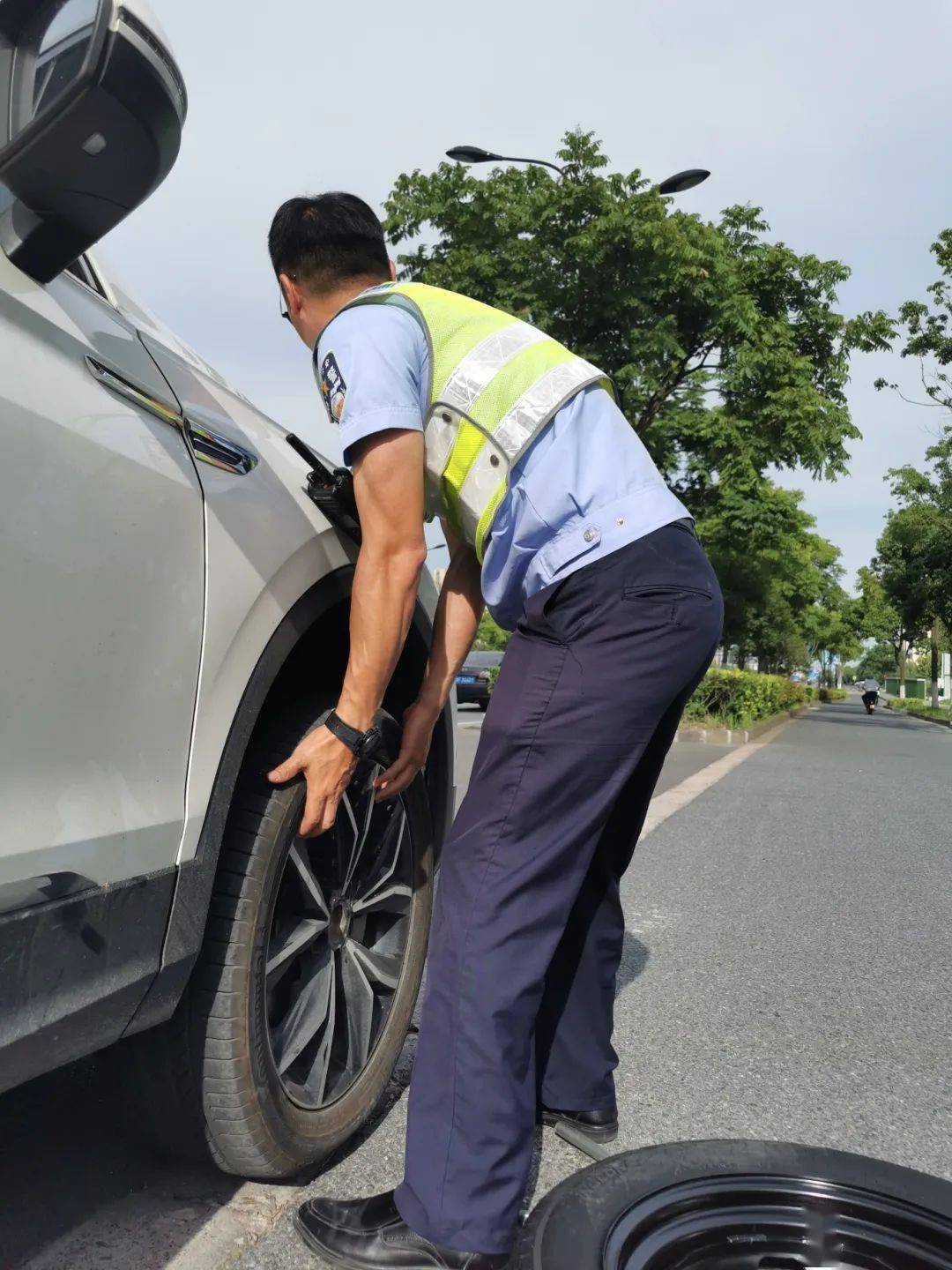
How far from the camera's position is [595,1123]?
2.27 metres

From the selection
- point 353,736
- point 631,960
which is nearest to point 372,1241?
point 353,736

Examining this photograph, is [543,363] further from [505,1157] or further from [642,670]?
[505,1157]

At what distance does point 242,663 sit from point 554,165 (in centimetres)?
1663

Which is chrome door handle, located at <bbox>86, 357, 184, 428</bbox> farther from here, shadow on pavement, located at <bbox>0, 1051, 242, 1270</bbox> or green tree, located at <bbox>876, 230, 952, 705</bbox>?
green tree, located at <bbox>876, 230, 952, 705</bbox>

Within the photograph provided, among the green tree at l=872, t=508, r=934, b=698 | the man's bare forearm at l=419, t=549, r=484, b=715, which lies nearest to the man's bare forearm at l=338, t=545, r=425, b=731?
the man's bare forearm at l=419, t=549, r=484, b=715

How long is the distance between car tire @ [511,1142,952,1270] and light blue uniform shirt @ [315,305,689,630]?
94 cm

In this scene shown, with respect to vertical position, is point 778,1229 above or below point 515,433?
below

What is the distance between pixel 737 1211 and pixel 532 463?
1220 millimetres

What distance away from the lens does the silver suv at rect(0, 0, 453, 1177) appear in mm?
1304

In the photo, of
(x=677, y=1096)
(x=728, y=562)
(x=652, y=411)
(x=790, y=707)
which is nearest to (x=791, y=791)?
(x=677, y=1096)

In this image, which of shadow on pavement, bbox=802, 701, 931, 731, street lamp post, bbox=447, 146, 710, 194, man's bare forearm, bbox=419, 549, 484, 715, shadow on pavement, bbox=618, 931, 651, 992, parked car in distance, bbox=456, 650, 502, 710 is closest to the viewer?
man's bare forearm, bbox=419, 549, 484, 715

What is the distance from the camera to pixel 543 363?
1930 millimetres

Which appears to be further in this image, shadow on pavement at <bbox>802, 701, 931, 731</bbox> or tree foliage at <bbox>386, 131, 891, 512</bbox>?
shadow on pavement at <bbox>802, 701, 931, 731</bbox>

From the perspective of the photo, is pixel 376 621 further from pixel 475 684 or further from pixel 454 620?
pixel 475 684
